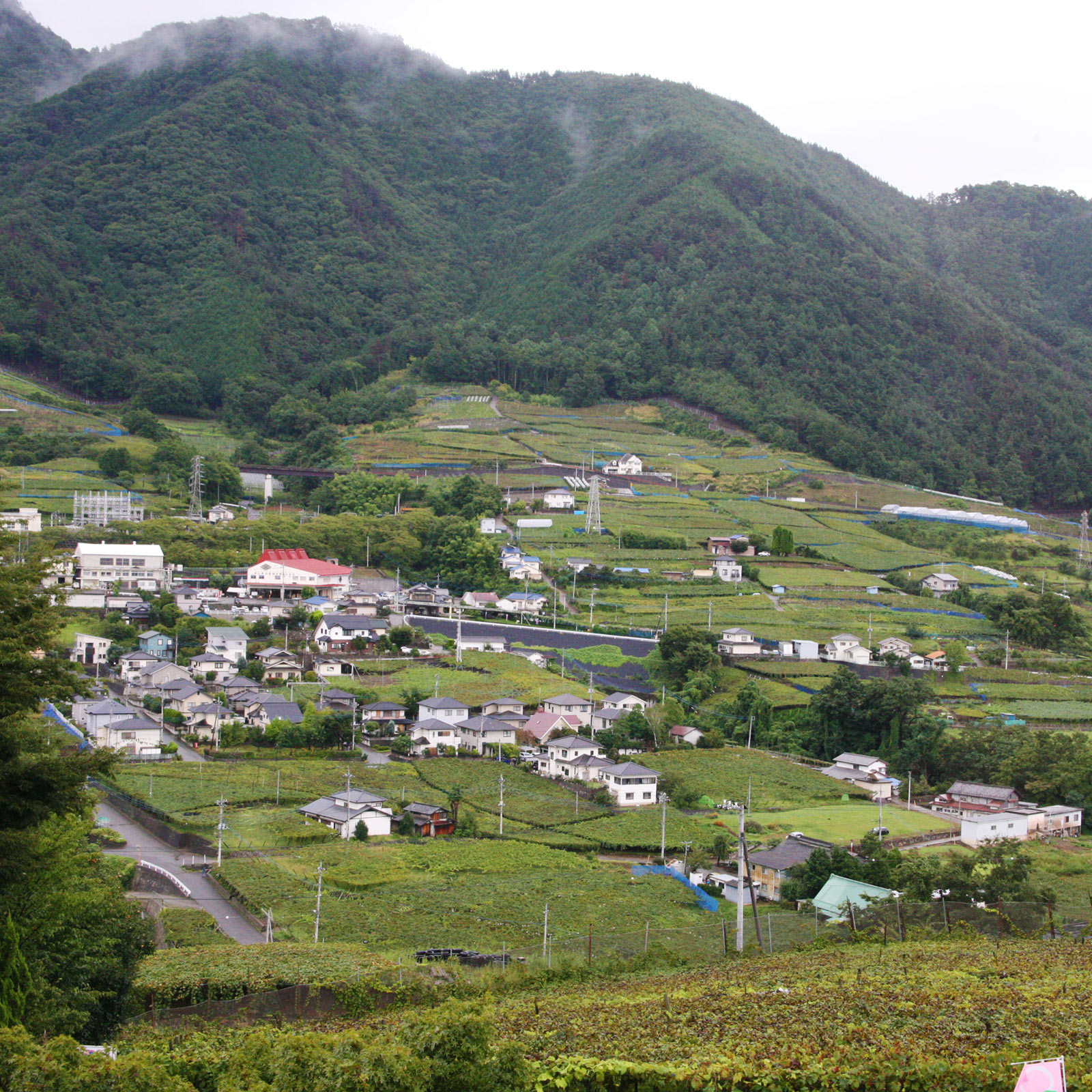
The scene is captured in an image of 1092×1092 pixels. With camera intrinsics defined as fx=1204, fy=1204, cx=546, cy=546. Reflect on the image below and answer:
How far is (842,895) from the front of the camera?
1753cm

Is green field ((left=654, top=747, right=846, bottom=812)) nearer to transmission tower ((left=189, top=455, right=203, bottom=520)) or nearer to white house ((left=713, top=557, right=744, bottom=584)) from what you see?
white house ((left=713, top=557, right=744, bottom=584))

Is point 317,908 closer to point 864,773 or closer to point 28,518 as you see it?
point 864,773

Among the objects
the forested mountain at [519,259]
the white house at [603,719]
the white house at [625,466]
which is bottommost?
the white house at [603,719]

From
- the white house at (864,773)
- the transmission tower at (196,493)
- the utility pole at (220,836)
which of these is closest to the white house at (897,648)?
the white house at (864,773)

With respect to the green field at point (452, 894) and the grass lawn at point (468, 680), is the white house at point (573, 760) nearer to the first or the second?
the grass lawn at point (468, 680)

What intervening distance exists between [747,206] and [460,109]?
51014mm

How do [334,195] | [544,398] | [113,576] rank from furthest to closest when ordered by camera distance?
[334,195]
[544,398]
[113,576]

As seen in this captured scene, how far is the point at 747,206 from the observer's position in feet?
299

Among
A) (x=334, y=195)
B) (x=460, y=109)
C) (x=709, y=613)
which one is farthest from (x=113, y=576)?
(x=460, y=109)

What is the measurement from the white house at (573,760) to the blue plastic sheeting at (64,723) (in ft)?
31.5

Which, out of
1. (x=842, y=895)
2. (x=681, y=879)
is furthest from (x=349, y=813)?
(x=842, y=895)

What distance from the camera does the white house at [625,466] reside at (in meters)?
57.3

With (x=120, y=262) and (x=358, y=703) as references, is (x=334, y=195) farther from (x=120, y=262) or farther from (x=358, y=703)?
(x=358, y=703)

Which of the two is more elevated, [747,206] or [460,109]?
[460,109]
